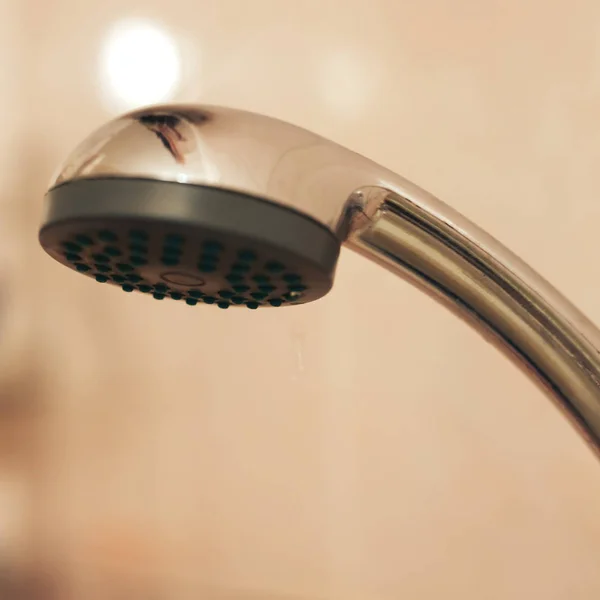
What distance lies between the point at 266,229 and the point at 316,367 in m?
0.35

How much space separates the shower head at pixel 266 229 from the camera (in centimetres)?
21

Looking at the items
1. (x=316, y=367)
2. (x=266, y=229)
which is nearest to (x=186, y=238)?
(x=266, y=229)

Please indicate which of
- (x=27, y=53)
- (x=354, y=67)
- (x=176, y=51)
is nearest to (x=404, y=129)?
(x=354, y=67)

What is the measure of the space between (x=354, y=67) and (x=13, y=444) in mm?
453

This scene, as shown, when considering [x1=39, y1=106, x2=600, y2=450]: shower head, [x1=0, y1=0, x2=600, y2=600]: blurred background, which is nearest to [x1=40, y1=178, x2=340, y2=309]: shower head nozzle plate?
[x1=39, y1=106, x2=600, y2=450]: shower head

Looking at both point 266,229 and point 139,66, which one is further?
point 139,66

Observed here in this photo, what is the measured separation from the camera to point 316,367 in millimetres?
548

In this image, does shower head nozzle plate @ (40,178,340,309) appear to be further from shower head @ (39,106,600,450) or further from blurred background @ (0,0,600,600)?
blurred background @ (0,0,600,600)

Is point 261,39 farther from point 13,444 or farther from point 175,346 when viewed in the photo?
point 13,444

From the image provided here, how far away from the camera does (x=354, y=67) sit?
0.57 m

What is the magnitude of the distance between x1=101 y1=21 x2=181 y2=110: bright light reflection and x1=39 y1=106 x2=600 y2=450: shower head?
363 mm

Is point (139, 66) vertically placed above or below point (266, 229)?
above

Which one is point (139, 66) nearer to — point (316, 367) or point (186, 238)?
point (316, 367)

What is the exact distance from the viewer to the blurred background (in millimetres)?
526
